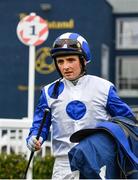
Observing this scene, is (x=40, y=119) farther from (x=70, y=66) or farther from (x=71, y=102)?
(x=70, y=66)

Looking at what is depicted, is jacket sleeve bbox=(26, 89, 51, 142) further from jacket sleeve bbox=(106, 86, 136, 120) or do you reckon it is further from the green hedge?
the green hedge

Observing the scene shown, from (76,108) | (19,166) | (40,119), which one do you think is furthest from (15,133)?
(76,108)

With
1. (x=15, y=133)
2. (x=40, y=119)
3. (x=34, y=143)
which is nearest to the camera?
(x=34, y=143)

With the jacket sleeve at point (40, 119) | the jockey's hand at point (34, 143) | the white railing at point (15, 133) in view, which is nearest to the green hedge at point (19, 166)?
the white railing at point (15, 133)

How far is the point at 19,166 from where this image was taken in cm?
652

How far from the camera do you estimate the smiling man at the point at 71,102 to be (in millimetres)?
3430

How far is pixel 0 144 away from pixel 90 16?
21.5 m

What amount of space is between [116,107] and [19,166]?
10.7 ft

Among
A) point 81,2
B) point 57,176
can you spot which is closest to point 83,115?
point 57,176

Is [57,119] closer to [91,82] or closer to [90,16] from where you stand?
[91,82]

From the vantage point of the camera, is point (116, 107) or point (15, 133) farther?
point (15, 133)

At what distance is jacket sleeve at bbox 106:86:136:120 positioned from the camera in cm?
340

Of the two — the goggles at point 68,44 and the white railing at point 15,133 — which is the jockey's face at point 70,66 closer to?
the goggles at point 68,44

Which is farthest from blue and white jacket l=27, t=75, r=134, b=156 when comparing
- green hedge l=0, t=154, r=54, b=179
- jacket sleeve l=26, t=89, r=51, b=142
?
green hedge l=0, t=154, r=54, b=179
